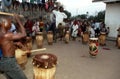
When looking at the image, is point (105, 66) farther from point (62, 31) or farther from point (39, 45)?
point (62, 31)

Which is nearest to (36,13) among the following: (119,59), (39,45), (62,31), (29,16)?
(29,16)

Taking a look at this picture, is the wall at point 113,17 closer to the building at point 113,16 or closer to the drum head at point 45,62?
the building at point 113,16

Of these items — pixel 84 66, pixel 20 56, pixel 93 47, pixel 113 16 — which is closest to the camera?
pixel 20 56

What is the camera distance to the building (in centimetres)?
1645

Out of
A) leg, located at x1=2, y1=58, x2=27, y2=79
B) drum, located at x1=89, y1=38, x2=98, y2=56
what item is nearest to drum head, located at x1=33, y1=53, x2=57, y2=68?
leg, located at x1=2, y1=58, x2=27, y2=79

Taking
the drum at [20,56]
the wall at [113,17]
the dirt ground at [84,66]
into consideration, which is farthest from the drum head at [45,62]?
the wall at [113,17]

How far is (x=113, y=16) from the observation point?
16828 mm

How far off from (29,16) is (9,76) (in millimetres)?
10800

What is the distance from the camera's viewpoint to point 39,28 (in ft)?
45.9

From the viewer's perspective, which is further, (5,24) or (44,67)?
(44,67)

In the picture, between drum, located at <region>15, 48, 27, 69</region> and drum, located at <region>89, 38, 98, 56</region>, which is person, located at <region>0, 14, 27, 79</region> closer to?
drum, located at <region>15, 48, 27, 69</region>

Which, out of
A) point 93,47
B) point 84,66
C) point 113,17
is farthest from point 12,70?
point 113,17

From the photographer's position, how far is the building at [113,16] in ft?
54.0

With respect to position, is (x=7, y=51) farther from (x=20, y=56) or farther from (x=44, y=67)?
(x=20, y=56)
